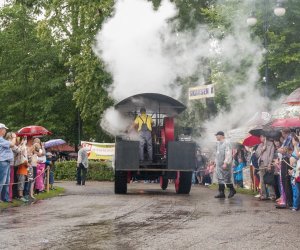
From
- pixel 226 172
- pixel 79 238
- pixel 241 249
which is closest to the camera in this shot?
pixel 241 249

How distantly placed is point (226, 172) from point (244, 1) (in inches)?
487

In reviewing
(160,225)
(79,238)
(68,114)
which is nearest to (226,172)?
(160,225)

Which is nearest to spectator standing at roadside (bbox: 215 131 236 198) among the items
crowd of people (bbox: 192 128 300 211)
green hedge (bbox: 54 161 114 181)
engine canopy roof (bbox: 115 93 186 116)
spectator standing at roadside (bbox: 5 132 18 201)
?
crowd of people (bbox: 192 128 300 211)

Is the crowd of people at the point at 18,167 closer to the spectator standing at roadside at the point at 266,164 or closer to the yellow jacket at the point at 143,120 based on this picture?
the yellow jacket at the point at 143,120

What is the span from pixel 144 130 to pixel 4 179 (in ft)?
18.5

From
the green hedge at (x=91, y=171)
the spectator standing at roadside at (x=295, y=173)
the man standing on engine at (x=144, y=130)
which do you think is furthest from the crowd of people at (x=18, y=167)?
the green hedge at (x=91, y=171)

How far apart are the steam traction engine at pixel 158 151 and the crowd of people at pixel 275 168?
1.23 m

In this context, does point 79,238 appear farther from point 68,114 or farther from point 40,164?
point 68,114

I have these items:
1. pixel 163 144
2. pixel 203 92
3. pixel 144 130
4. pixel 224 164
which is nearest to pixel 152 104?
pixel 144 130

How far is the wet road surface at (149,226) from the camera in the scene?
28.1 ft

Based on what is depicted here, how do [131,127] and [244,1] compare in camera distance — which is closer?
[131,127]

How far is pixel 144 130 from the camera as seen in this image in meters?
19.4

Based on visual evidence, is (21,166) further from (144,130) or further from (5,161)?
→ (144,130)

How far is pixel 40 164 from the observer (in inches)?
774
